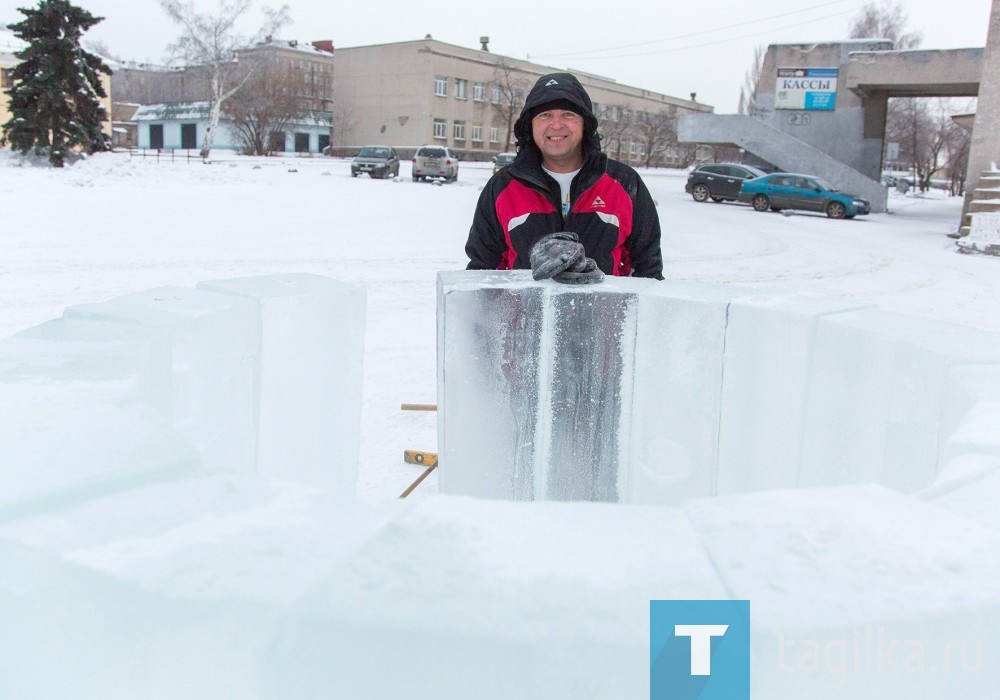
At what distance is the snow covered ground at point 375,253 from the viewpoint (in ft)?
21.0

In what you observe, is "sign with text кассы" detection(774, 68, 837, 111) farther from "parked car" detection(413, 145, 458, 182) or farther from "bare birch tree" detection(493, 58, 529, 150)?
"bare birch tree" detection(493, 58, 529, 150)

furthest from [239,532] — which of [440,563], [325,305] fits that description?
[325,305]

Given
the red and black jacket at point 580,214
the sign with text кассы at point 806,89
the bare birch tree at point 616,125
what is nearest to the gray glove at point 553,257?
the red and black jacket at point 580,214

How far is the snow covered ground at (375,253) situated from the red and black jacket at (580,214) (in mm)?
1359

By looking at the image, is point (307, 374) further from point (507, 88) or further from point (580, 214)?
point (507, 88)

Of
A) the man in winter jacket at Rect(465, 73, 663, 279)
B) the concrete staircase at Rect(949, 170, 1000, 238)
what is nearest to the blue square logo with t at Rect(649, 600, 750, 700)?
the man in winter jacket at Rect(465, 73, 663, 279)

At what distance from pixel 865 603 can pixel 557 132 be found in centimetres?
234

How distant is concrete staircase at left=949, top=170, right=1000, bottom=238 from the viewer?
1648 centimetres

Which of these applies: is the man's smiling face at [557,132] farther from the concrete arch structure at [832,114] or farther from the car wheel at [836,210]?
the concrete arch structure at [832,114]

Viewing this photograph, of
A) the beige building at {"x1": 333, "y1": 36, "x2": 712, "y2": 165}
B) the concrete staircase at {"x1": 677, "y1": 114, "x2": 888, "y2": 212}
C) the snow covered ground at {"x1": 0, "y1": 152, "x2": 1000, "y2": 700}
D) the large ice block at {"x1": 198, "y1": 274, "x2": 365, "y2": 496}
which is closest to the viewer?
the snow covered ground at {"x1": 0, "y1": 152, "x2": 1000, "y2": 700}

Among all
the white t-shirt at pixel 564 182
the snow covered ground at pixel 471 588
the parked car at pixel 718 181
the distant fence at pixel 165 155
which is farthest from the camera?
the distant fence at pixel 165 155

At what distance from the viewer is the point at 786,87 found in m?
30.0

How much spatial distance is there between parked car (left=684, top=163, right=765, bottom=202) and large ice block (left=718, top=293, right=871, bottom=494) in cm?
2282

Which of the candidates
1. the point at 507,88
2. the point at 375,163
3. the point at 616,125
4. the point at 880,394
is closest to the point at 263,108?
the point at 507,88
